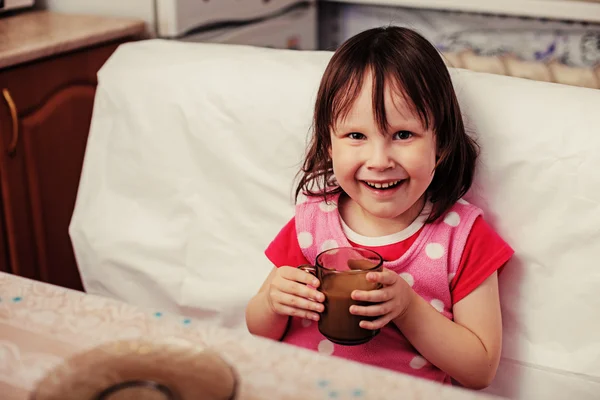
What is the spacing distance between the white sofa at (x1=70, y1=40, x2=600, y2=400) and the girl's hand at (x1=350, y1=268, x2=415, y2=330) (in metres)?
0.24

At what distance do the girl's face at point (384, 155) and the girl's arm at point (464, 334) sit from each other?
15 centimetres

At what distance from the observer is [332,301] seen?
916 mm

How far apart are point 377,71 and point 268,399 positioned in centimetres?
54

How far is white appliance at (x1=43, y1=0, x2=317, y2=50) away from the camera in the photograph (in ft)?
6.41

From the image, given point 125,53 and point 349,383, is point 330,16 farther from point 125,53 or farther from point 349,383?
point 349,383

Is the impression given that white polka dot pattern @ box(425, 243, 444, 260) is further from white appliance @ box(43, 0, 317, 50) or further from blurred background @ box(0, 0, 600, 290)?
white appliance @ box(43, 0, 317, 50)

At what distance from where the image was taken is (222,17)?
2.12 meters

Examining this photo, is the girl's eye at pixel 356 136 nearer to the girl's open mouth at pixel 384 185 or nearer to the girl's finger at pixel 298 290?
the girl's open mouth at pixel 384 185

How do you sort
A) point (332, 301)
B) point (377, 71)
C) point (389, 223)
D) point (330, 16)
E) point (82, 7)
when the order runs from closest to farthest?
point (332, 301) → point (377, 71) → point (389, 223) → point (82, 7) → point (330, 16)

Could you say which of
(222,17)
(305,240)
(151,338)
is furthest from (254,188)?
(222,17)

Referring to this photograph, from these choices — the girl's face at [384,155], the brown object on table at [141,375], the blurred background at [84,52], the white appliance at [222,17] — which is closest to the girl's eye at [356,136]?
the girl's face at [384,155]

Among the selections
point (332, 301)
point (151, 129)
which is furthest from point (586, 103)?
point (151, 129)

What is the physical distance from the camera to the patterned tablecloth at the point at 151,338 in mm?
677

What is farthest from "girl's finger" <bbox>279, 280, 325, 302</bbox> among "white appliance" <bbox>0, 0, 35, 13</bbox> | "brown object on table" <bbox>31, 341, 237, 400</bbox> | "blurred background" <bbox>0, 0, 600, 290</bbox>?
"white appliance" <bbox>0, 0, 35, 13</bbox>
